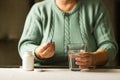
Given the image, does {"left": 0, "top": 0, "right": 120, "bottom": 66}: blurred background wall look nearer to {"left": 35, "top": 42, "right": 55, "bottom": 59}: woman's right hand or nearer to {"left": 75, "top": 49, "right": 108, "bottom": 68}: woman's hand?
{"left": 35, "top": 42, "right": 55, "bottom": 59}: woman's right hand

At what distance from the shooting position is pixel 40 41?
4.90 ft

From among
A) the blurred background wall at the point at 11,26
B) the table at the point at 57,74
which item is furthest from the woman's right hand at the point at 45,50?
the blurred background wall at the point at 11,26

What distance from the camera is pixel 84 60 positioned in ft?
3.99

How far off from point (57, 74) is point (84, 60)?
169 mm

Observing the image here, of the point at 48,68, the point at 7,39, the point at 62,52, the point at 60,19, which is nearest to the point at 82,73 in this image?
the point at 48,68

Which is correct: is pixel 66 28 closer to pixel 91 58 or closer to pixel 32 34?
pixel 32 34

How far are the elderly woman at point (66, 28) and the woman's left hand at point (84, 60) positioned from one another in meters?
0.18

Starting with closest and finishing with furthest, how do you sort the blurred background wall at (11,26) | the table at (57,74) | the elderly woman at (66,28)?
the table at (57,74) → the elderly woman at (66,28) → the blurred background wall at (11,26)

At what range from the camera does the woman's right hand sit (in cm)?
123

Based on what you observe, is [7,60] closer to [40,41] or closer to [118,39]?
[40,41]

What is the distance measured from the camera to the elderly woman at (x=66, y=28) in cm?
144

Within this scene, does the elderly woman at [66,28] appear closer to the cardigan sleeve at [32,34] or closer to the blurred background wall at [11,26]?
the cardigan sleeve at [32,34]

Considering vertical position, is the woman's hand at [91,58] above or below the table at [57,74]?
above

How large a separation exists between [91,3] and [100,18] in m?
0.11
